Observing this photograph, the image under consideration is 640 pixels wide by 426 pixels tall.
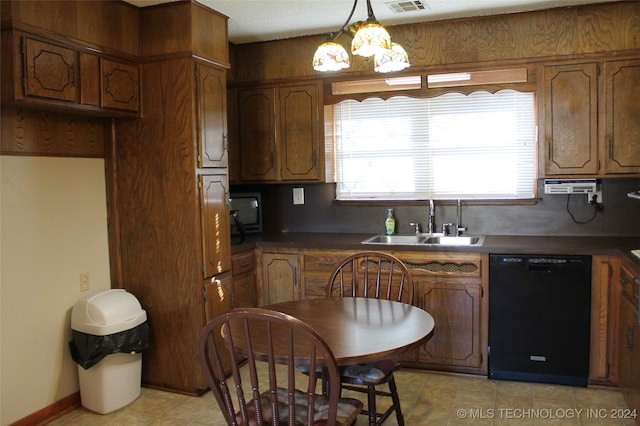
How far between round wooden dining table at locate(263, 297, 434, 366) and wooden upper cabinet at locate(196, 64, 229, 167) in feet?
3.86

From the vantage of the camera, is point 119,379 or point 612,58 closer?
point 119,379

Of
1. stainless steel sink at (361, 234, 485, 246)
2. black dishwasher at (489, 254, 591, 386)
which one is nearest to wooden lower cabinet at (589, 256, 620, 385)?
black dishwasher at (489, 254, 591, 386)

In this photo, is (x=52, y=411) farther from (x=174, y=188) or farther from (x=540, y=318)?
(x=540, y=318)

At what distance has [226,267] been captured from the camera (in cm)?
362

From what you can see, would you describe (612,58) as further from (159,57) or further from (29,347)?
(29,347)

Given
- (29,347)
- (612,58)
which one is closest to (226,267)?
(29,347)

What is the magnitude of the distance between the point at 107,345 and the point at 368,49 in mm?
2172

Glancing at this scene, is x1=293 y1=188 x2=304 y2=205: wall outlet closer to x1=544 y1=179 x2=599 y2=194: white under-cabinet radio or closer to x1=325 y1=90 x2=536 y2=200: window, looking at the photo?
x1=325 y1=90 x2=536 y2=200: window

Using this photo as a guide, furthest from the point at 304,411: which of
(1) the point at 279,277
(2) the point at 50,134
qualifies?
(2) the point at 50,134

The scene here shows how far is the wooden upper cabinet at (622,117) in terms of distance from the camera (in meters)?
3.44

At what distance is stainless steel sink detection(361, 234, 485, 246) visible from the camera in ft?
12.8

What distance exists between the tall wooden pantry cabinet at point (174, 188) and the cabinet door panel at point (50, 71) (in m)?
0.56

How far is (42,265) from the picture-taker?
A: 10.1ft

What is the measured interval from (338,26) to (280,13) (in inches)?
20.1
